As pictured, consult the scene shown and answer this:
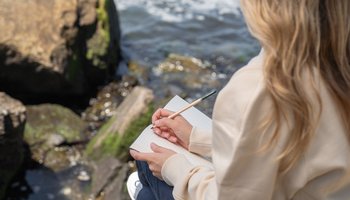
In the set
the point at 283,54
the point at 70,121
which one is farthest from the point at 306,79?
the point at 70,121

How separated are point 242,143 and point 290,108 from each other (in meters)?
0.18

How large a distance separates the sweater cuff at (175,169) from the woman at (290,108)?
1.16 ft

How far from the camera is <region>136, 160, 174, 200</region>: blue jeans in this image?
2.35 metres

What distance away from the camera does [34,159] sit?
Result: 461cm

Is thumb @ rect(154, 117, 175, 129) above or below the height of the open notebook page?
above

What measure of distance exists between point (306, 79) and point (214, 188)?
52 cm

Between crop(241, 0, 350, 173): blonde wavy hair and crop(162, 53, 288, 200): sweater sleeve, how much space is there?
1.6 inches

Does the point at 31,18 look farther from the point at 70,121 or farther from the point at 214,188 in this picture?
the point at 214,188

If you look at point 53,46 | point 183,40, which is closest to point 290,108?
point 53,46

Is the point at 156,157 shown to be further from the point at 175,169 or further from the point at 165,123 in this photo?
the point at 165,123

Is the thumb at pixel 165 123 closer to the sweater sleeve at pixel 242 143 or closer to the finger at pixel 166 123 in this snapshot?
the finger at pixel 166 123

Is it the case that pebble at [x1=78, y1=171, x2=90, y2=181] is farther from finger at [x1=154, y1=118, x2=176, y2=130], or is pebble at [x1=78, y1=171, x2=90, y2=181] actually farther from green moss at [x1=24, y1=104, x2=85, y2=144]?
finger at [x1=154, y1=118, x2=176, y2=130]

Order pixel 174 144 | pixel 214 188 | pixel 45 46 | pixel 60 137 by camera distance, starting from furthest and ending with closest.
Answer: pixel 45 46, pixel 60 137, pixel 174 144, pixel 214 188

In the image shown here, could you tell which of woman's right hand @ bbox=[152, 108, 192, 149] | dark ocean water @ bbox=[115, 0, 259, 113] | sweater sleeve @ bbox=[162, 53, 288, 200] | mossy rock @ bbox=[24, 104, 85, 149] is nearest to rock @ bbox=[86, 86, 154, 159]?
mossy rock @ bbox=[24, 104, 85, 149]
